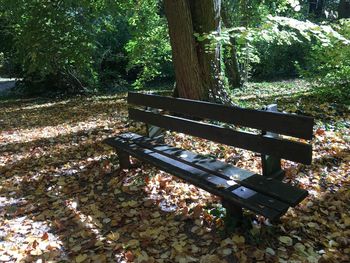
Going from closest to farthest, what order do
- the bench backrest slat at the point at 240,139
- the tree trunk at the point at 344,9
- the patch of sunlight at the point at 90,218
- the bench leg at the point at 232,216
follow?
the bench backrest slat at the point at 240,139 < the bench leg at the point at 232,216 < the patch of sunlight at the point at 90,218 < the tree trunk at the point at 344,9

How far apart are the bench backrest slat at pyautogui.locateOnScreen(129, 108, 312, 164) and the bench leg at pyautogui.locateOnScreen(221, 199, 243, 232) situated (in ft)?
1.87

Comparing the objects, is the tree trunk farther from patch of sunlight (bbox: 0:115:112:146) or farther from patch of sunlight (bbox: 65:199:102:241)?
patch of sunlight (bbox: 65:199:102:241)

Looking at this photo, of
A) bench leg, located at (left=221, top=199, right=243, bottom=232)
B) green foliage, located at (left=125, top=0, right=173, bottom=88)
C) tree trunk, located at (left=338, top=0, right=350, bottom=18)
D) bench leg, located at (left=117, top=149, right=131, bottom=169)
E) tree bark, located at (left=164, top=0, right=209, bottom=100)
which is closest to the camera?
bench leg, located at (left=221, top=199, right=243, bottom=232)

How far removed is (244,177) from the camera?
3.37 metres

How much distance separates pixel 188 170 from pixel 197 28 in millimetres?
3670

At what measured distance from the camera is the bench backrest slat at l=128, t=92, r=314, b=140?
2877mm

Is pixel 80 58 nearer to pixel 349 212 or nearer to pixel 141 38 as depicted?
pixel 141 38

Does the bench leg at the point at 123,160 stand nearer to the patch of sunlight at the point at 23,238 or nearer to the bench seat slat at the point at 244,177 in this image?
the bench seat slat at the point at 244,177

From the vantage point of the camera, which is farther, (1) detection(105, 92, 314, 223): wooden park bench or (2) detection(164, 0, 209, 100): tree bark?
(2) detection(164, 0, 209, 100): tree bark

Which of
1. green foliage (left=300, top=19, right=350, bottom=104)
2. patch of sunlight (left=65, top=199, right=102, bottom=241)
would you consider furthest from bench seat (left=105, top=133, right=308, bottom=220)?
green foliage (left=300, top=19, right=350, bottom=104)

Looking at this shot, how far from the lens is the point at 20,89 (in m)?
17.3

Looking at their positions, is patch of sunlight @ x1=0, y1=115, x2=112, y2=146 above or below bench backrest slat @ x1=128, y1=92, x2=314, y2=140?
below

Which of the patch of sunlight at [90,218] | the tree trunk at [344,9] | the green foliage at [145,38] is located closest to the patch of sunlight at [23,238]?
the patch of sunlight at [90,218]

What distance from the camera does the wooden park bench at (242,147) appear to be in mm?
2916
